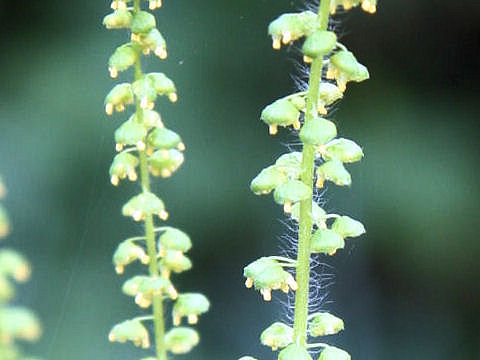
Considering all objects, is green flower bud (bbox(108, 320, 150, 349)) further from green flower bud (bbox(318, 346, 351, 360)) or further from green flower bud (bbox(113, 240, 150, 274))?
green flower bud (bbox(318, 346, 351, 360))

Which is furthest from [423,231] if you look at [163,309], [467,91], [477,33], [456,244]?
[163,309]

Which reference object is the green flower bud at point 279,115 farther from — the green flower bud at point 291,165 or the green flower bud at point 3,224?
the green flower bud at point 3,224

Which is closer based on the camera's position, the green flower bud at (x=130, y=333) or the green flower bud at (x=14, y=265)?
the green flower bud at (x=14, y=265)

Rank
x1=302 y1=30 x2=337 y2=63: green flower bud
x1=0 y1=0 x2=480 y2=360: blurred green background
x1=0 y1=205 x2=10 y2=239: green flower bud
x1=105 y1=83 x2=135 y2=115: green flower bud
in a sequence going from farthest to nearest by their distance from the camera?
x1=0 y1=0 x2=480 y2=360: blurred green background
x1=105 y1=83 x2=135 y2=115: green flower bud
x1=302 y1=30 x2=337 y2=63: green flower bud
x1=0 y1=205 x2=10 y2=239: green flower bud

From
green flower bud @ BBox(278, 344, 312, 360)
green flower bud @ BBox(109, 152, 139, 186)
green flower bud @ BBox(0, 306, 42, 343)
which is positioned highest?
green flower bud @ BBox(109, 152, 139, 186)

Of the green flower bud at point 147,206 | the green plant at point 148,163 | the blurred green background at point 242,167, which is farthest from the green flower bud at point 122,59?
the blurred green background at point 242,167

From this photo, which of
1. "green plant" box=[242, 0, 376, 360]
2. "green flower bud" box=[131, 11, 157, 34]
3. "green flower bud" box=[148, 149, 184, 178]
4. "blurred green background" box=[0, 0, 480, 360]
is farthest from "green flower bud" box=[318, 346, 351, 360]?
"blurred green background" box=[0, 0, 480, 360]
